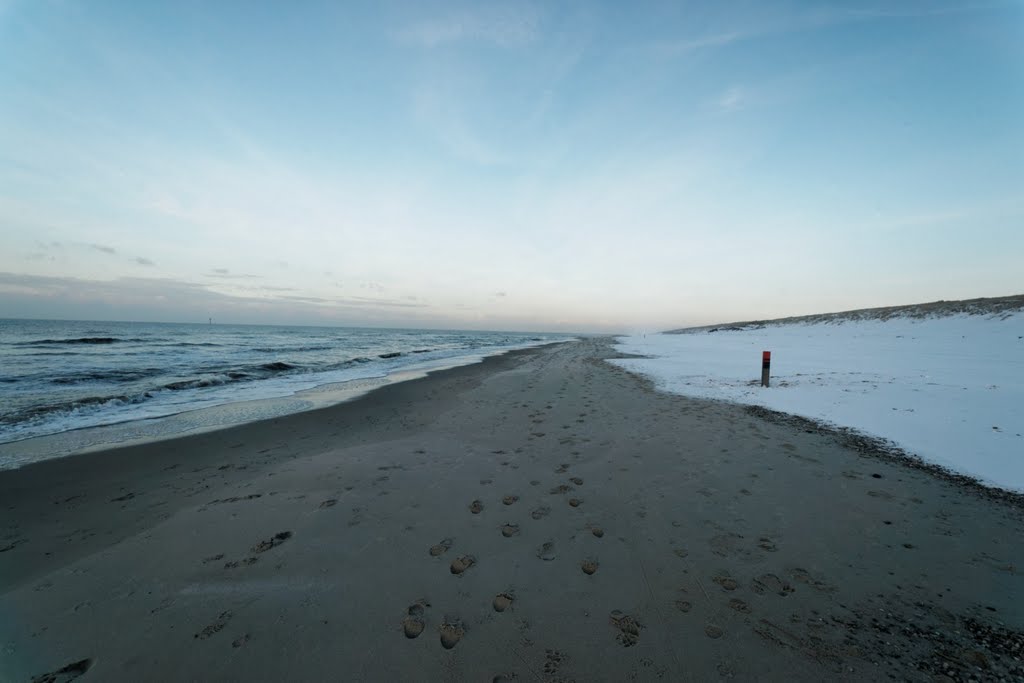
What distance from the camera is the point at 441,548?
343 centimetres

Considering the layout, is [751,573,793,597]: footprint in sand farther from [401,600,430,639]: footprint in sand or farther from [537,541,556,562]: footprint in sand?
[401,600,430,639]: footprint in sand

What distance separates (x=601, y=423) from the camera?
7.64 metres

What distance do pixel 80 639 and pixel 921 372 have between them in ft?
59.2

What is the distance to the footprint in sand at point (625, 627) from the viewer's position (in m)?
2.39

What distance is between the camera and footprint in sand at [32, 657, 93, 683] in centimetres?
221

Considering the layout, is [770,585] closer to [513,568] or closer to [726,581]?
[726,581]

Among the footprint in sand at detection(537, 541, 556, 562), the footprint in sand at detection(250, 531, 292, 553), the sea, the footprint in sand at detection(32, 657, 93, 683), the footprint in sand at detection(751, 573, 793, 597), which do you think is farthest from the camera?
the sea

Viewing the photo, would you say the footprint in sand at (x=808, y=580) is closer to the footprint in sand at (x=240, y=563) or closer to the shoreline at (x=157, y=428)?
the footprint in sand at (x=240, y=563)

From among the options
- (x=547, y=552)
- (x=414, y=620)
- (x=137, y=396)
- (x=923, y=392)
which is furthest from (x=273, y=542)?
(x=923, y=392)

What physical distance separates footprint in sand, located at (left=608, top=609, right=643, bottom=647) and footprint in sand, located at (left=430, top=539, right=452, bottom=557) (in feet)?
4.98

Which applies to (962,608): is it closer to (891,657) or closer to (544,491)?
(891,657)

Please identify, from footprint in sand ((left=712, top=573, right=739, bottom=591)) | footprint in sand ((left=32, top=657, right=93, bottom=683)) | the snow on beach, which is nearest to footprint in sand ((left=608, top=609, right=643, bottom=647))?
footprint in sand ((left=712, top=573, right=739, bottom=591))

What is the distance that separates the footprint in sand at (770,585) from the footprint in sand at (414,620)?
246 centimetres

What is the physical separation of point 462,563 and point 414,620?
68 centimetres
